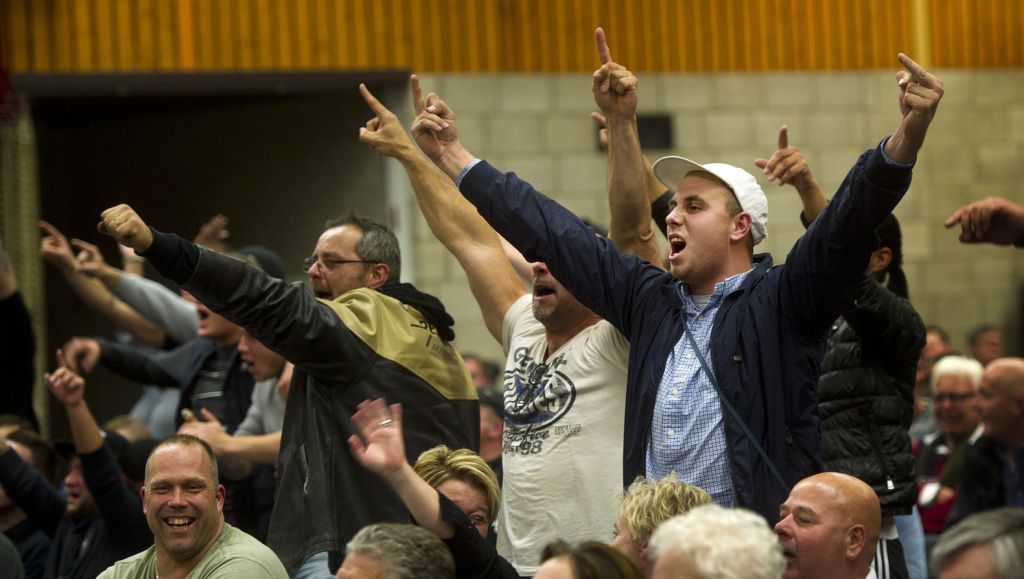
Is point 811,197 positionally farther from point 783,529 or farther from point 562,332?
point 783,529

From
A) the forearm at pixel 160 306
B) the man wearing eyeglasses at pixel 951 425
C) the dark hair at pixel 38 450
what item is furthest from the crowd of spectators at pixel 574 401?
the man wearing eyeglasses at pixel 951 425

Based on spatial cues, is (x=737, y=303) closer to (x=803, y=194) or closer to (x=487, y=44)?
(x=803, y=194)

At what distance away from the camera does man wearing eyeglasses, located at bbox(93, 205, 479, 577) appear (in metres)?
3.84

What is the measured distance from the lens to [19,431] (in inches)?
229

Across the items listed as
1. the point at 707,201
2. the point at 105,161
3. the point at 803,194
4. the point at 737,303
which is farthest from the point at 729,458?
the point at 105,161

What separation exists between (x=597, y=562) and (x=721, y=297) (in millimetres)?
1073

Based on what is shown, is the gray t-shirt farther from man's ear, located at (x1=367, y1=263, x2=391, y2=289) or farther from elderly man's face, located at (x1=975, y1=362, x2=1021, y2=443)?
elderly man's face, located at (x1=975, y1=362, x2=1021, y2=443)

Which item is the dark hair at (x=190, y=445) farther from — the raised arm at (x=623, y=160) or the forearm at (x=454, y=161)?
the raised arm at (x=623, y=160)

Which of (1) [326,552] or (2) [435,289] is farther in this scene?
(2) [435,289]

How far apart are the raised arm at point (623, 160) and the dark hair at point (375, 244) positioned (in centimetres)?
81

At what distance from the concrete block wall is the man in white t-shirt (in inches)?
204

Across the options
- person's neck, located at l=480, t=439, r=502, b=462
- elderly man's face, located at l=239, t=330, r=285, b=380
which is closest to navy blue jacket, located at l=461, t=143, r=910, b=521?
elderly man's face, located at l=239, t=330, r=285, b=380

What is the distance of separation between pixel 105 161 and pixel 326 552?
28.4 feet

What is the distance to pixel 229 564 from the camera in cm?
384
